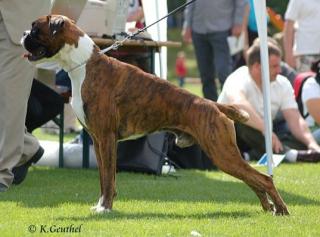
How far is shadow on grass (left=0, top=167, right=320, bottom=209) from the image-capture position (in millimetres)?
7262

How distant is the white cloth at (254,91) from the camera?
1024 cm

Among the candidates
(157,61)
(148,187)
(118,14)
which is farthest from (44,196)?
(157,61)

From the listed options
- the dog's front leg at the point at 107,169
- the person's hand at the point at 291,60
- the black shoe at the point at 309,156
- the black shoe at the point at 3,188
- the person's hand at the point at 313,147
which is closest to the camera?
the dog's front leg at the point at 107,169

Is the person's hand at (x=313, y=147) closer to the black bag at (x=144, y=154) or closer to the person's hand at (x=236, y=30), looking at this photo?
the black bag at (x=144, y=154)

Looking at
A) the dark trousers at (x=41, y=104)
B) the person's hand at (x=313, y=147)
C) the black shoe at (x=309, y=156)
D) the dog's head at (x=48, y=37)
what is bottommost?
the black shoe at (x=309, y=156)

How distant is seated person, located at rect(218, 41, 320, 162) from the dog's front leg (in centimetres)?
364

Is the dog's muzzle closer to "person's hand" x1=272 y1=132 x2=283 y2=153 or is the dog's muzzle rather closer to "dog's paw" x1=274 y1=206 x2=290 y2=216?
"dog's paw" x1=274 y1=206 x2=290 y2=216

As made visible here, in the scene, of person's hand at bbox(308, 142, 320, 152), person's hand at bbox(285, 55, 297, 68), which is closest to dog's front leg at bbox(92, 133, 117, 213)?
person's hand at bbox(308, 142, 320, 152)

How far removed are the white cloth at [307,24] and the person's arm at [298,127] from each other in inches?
86.9

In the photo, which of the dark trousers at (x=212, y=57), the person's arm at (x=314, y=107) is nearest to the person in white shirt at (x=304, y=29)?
the dark trousers at (x=212, y=57)

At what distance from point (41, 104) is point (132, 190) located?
1517mm

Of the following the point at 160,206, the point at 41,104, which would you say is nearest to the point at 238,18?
the point at 41,104

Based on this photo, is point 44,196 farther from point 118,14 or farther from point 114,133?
point 118,14

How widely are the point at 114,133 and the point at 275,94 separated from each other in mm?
4243
